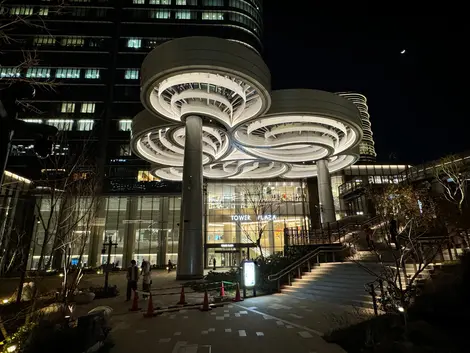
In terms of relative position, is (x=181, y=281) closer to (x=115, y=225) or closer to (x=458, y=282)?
(x=458, y=282)

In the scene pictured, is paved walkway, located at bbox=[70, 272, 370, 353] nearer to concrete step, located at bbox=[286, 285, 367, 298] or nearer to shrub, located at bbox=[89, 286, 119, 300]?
concrete step, located at bbox=[286, 285, 367, 298]

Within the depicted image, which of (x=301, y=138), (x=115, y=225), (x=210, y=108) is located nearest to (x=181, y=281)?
(x=210, y=108)

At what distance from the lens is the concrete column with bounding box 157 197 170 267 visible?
3706 cm

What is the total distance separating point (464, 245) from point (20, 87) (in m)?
16.2

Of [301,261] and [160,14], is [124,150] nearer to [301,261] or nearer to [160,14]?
[160,14]

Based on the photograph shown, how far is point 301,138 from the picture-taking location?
28.4 m

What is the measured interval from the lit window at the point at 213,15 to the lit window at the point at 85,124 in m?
27.4

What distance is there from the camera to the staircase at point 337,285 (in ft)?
36.0

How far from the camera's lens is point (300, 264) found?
1599 cm

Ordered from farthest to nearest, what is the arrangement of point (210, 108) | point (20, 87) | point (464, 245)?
point (210, 108), point (464, 245), point (20, 87)

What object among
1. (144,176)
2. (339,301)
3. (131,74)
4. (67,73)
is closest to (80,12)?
(67,73)

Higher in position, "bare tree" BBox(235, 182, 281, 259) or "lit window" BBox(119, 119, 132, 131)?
"lit window" BBox(119, 119, 132, 131)

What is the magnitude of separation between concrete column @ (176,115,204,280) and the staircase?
817 cm

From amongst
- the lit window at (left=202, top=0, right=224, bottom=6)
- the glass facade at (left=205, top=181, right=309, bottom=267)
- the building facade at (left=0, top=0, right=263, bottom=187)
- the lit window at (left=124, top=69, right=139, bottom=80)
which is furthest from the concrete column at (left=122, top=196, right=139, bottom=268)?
the lit window at (left=202, top=0, right=224, bottom=6)
